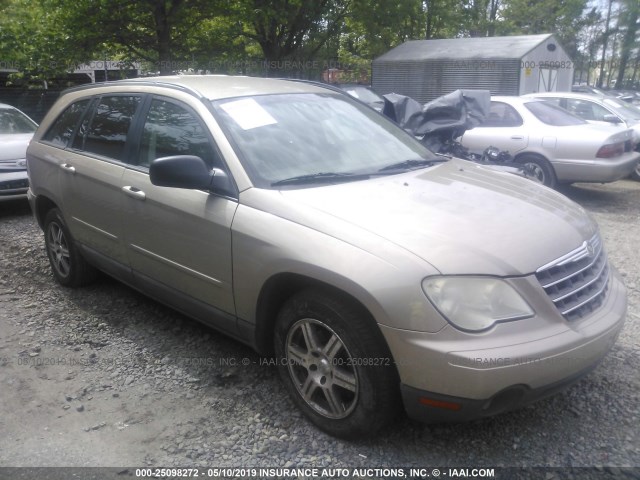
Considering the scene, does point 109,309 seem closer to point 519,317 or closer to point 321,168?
point 321,168

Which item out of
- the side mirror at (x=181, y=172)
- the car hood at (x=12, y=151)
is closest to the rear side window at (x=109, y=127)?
the side mirror at (x=181, y=172)

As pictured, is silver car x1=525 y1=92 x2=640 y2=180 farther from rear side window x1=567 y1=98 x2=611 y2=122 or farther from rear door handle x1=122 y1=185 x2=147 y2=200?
rear door handle x1=122 y1=185 x2=147 y2=200

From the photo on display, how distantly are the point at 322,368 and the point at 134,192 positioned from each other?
177cm

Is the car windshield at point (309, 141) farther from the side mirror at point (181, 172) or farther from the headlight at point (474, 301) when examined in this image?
the headlight at point (474, 301)

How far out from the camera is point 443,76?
1579 centimetres

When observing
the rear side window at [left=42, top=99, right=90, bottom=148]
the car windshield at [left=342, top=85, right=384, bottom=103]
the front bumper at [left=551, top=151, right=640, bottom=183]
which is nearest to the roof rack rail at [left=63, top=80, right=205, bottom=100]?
the rear side window at [left=42, top=99, right=90, bottom=148]

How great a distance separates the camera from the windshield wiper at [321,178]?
3287 millimetres

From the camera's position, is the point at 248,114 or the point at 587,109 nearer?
the point at 248,114

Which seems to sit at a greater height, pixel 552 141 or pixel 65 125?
pixel 65 125

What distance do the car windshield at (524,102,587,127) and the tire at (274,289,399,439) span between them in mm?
6986

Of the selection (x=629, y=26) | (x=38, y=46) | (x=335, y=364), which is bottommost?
(x=335, y=364)

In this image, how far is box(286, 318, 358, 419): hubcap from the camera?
2.84 metres

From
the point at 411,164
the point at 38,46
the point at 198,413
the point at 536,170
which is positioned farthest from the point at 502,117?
the point at 38,46

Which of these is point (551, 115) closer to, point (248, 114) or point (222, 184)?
point (248, 114)
